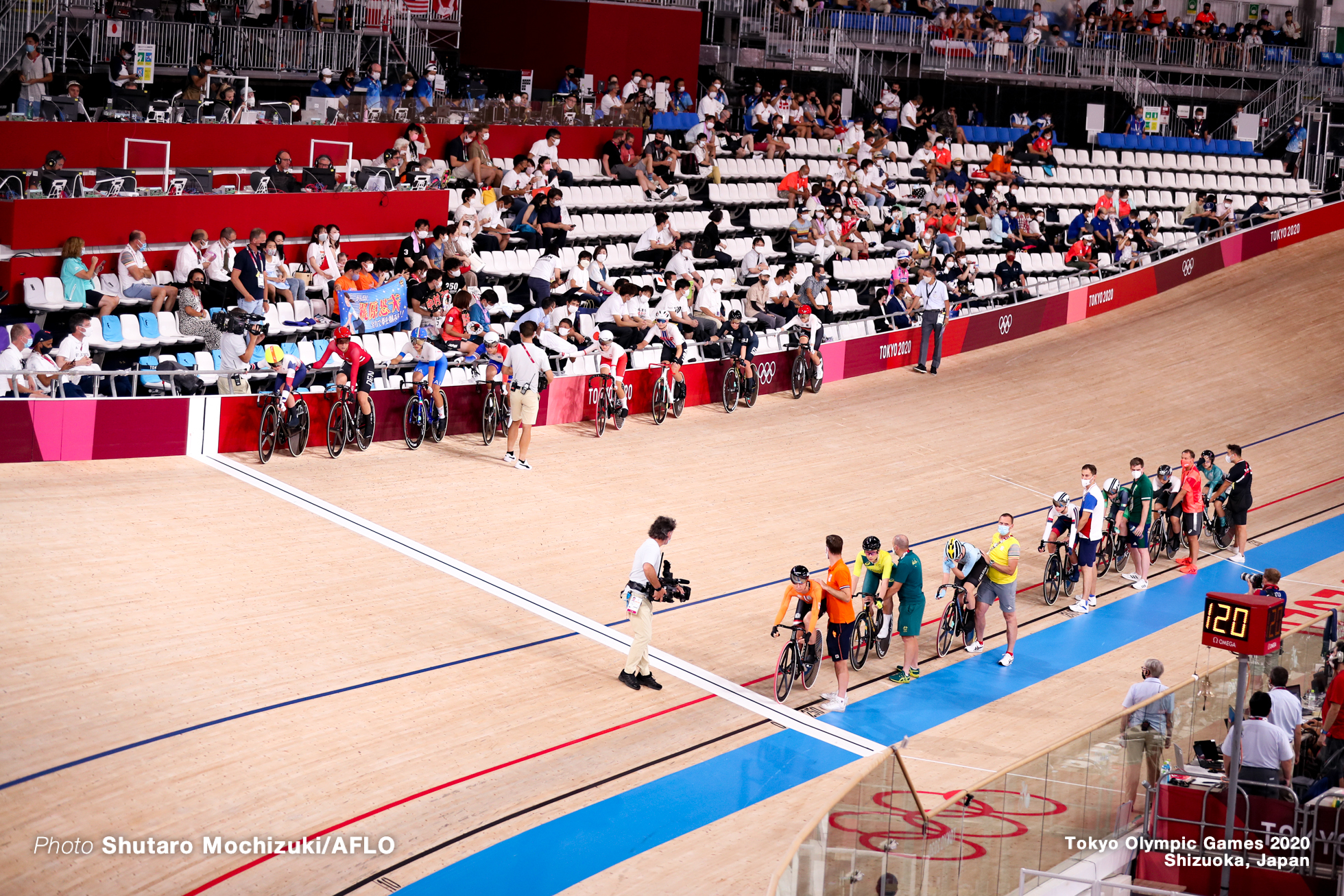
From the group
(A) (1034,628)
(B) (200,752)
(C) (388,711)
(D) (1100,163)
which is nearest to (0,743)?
(B) (200,752)

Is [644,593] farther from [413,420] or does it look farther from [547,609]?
[413,420]

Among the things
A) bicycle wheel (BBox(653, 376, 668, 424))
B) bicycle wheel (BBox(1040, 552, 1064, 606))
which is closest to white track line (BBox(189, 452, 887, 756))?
bicycle wheel (BBox(1040, 552, 1064, 606))

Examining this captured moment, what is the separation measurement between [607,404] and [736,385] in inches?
96.6

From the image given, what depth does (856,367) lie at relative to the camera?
20328mm

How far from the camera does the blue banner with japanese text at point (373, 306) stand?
15.3m

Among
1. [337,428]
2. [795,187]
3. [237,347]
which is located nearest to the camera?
[237,347]

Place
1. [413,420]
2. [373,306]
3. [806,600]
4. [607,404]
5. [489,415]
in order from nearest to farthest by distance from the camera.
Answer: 1. [806,600]
2. [413,420]
3. [489,415]
4. [373,306]
5. [607,404]

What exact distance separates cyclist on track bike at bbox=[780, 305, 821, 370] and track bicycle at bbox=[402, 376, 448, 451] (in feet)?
18.6

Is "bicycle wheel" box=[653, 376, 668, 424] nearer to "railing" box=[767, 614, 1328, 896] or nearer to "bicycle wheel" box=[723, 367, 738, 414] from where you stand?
"bicycle wheel" box=[723, 367, 738, 414]

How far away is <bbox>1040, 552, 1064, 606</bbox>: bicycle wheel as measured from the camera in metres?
13.7

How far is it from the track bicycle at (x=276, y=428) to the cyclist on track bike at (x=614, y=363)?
3652mm

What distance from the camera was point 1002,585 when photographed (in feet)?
39.3

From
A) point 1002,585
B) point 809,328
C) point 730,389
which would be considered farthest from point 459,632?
point 809,328

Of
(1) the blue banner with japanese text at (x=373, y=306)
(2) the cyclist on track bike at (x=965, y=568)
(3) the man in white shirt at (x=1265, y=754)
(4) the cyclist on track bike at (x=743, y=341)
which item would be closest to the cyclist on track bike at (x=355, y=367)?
(1) the blue banner with japanese text at (x=373, y=306)
